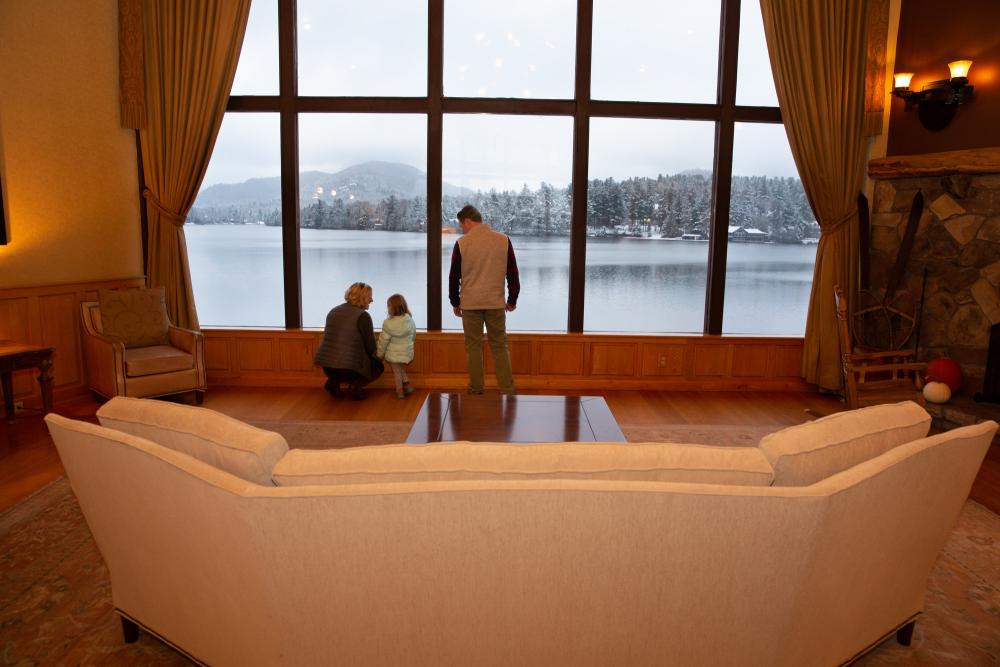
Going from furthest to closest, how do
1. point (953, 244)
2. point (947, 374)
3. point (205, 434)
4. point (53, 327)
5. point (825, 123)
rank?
point (825, 123)
point (53, 327)
point (953, 244)
point (947, 374)
point (205, 434)

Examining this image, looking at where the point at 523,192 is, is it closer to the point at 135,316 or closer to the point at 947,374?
the point at 135,316

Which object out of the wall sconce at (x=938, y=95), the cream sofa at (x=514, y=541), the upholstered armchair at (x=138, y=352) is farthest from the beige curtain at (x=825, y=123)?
the upholstered armchair at (x=138, y=352)

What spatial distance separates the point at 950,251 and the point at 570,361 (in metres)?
3.21

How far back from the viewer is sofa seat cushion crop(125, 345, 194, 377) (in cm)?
520

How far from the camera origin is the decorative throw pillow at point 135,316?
5547mm

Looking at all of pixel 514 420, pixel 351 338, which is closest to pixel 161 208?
pixel 351 338

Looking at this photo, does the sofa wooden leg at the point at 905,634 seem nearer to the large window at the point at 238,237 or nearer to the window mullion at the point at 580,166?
the window mullion at the point at 580,166

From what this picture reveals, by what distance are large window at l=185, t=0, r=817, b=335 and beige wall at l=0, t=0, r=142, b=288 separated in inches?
28.2

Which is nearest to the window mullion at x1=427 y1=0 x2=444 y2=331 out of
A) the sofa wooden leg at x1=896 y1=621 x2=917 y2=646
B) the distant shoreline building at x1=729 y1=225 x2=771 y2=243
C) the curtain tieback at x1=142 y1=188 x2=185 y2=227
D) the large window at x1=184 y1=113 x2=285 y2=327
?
the large window at x1=184 y1=113 x2=285 y2=327

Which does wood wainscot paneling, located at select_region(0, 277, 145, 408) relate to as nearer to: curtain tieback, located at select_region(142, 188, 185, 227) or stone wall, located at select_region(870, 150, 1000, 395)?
curtain tieback, located at select_region(142, 188, 185, 227)

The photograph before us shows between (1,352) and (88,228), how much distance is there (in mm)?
1536

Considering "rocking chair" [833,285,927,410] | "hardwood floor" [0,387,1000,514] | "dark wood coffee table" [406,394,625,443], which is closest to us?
"dark wood coffee table" [406,394,625,443]

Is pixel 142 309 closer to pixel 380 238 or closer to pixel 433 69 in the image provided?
pixel 380 238

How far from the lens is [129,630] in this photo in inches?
95.5
